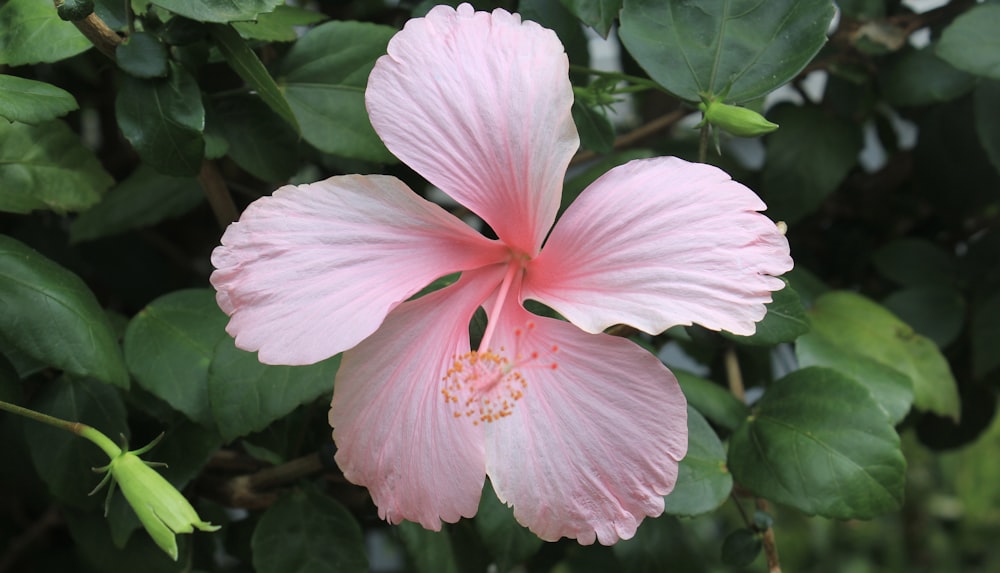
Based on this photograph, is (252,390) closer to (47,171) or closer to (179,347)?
(179,347)

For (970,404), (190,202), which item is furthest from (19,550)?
(970,404)

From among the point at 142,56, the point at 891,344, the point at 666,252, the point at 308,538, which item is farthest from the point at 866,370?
the point at 142,56

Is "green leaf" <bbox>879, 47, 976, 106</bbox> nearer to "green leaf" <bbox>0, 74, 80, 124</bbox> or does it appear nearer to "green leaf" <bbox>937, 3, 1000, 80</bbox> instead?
"green leaf" <bbox>937, 3, 1000, 80</bbox>

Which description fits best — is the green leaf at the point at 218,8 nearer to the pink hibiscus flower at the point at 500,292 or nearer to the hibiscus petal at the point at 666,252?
the pink hibiscus flower at the point at 500,292

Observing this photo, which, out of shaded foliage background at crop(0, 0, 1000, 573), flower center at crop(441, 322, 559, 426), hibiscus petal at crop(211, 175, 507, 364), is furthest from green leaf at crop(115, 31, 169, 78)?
flower center at crop(441, 322, 559, 426)

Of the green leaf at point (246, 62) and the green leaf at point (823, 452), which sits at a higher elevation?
the green leaf at point (246, 62)

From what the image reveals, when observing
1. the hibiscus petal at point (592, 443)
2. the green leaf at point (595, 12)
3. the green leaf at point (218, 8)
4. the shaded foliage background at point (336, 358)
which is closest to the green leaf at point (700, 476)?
the shaded foliage background at point (336, 358)

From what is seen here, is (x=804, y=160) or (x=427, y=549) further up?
(x=804, y=160)
